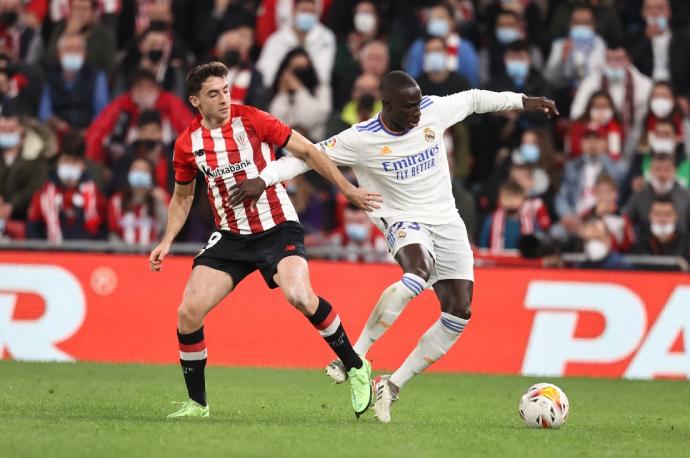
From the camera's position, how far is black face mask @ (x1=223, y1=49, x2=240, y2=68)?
1816 centimetres

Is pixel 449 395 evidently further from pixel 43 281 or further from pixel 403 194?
pixel 43 281

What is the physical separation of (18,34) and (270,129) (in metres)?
10.9

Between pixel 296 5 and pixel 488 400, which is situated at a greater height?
pixel 296 5

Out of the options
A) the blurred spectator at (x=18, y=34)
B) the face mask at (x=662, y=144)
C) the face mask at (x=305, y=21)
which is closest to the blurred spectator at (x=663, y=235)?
the face mask at (x=662, y=144)

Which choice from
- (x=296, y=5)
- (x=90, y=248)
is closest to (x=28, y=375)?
(x=90, y=248)

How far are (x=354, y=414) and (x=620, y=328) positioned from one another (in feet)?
18.2

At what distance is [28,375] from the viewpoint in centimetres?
1343

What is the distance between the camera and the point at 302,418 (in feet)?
33.9

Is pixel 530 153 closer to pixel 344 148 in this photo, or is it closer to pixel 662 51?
pixel 662 51

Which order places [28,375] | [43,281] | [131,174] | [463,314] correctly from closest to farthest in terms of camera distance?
[463,314]
[28,375]
[43,281]
[131,174]

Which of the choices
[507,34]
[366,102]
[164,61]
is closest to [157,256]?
[366,102]

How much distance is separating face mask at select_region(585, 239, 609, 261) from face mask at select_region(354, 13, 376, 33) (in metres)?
4.63

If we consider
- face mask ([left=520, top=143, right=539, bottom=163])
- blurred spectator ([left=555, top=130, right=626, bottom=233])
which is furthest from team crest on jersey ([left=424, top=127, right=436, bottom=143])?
face mask ([left=520, top=143, right=539, bottom=163])

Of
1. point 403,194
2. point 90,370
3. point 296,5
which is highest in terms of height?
point 296,5
